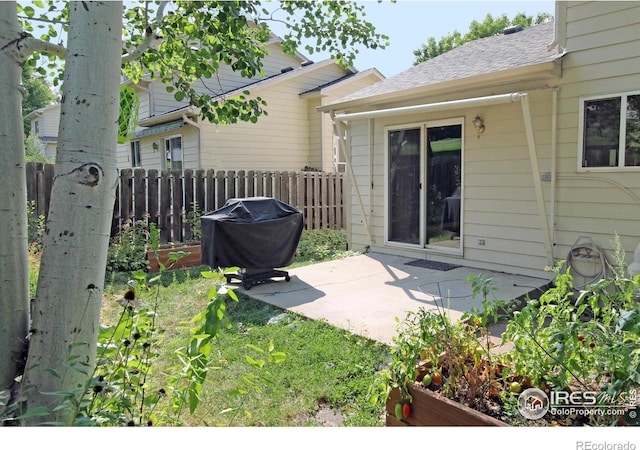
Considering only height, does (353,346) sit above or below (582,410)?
below

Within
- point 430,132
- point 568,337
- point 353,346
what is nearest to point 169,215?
point 430,132

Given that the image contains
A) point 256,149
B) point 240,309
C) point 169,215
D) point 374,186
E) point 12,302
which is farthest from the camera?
point 256,149

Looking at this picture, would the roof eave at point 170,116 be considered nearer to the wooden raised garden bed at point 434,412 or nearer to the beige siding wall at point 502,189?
the beige siding wall at point 502,189

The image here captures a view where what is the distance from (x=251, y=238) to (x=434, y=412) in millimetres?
3953

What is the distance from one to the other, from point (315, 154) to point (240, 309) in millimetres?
9409

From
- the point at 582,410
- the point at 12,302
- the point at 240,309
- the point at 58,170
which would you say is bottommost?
the point at 240,309

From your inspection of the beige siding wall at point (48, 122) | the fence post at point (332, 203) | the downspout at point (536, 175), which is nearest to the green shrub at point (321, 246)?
the fence post at point (332, 203)

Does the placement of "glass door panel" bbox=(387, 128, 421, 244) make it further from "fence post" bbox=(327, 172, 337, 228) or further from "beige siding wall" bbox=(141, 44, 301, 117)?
"beige siding wall" bbox=(141, 44, 301, 117)

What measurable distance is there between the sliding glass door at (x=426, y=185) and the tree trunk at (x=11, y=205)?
564 centimetres

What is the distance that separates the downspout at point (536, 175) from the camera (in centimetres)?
493

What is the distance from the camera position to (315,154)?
13.7 meters

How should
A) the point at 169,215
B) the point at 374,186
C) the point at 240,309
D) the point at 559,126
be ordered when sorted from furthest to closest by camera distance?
the point at 169,215, the point at 374,186, the point at 559,126, the point at 240,309

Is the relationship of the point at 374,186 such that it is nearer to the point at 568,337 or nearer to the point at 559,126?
the point at 559,126

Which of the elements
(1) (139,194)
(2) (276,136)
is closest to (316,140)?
(2) (276,136)
